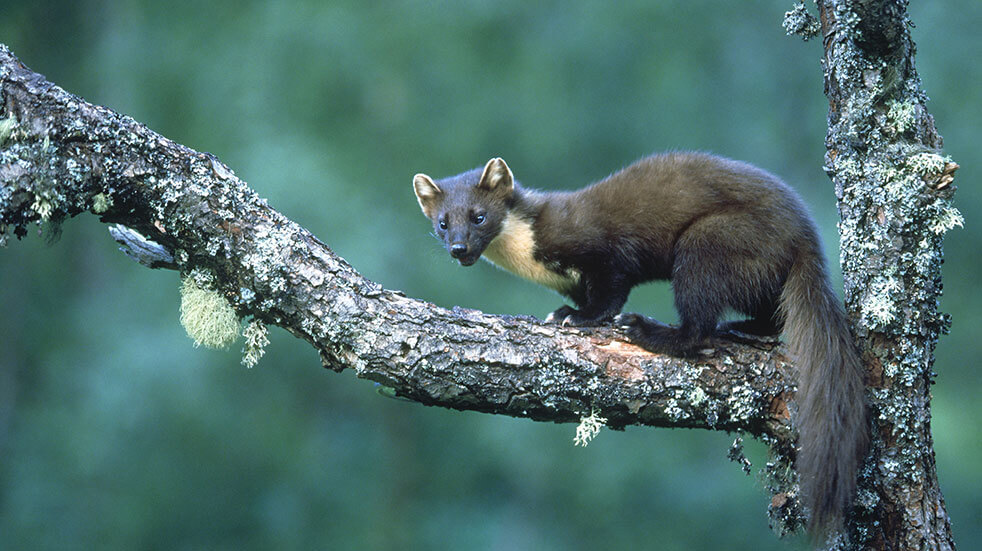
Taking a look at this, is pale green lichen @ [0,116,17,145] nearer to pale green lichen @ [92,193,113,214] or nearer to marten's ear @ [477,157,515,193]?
pale green lichen @ [92,193,113,214]

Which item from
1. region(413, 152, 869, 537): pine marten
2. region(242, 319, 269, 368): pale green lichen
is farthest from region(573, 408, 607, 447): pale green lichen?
region(242, 319, 269, 368): pale green lichen

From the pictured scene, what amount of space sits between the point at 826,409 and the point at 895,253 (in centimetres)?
60

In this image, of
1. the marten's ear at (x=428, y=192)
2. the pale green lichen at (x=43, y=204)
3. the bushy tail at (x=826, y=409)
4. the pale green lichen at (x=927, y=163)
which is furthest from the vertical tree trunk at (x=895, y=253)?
the pale green lichen at (x=43, y=204)

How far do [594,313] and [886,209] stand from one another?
1.56 m

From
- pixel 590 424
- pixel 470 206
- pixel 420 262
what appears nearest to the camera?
pixel 590 424

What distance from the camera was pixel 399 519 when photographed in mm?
9852

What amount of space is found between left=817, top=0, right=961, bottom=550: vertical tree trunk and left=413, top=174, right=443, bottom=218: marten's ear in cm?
242

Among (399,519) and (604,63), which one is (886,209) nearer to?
(604,63)

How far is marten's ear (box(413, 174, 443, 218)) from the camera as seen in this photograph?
17.7 ft

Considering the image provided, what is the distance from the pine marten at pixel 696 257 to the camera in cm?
342

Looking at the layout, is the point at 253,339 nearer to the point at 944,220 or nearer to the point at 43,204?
the point at 43,204

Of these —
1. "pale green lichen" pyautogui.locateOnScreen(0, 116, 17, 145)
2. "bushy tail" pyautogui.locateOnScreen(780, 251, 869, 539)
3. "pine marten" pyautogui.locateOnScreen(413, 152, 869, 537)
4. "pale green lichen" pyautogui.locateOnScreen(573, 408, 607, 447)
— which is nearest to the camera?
"pale green lichen" pyautogui.locateOnScreen(0, 116, 17, 145)

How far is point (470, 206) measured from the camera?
520 cm

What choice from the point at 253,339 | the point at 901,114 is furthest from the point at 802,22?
the point at 253,339
